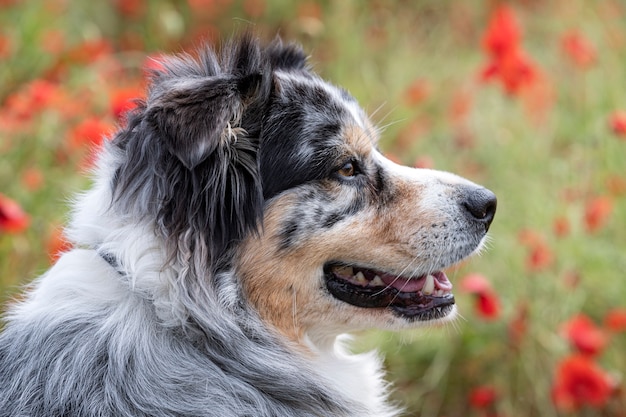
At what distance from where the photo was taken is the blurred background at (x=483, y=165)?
15.2 ft

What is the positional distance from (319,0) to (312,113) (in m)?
6.80

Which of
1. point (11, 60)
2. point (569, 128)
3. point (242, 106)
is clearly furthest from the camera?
point (569, 128)

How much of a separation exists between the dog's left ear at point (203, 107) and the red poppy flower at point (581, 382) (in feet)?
7.48

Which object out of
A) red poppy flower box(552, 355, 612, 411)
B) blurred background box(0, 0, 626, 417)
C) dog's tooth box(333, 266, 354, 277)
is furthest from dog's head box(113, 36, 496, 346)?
red poppy flower box(552, 355, 612, 411)

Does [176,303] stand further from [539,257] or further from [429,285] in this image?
[539,257]

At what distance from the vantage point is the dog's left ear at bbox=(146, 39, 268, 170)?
2.72 m

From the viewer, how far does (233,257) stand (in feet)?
9.98

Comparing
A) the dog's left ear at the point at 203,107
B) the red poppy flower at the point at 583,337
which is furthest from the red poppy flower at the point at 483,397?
the dog's left ear at the point at 203,107

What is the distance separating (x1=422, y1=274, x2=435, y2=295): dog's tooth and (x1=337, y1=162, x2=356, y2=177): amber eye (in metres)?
0.53

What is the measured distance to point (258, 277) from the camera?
307 cm

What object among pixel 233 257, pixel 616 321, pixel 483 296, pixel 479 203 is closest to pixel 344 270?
pixel 233 257

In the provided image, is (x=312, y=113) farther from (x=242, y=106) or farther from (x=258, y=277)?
(x=258, y=277)

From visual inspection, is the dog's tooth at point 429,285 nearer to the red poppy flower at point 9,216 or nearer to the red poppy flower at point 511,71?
the red poppy flower at point 9,216

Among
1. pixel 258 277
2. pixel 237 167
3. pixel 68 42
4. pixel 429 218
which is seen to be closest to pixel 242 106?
pixel 237 167
